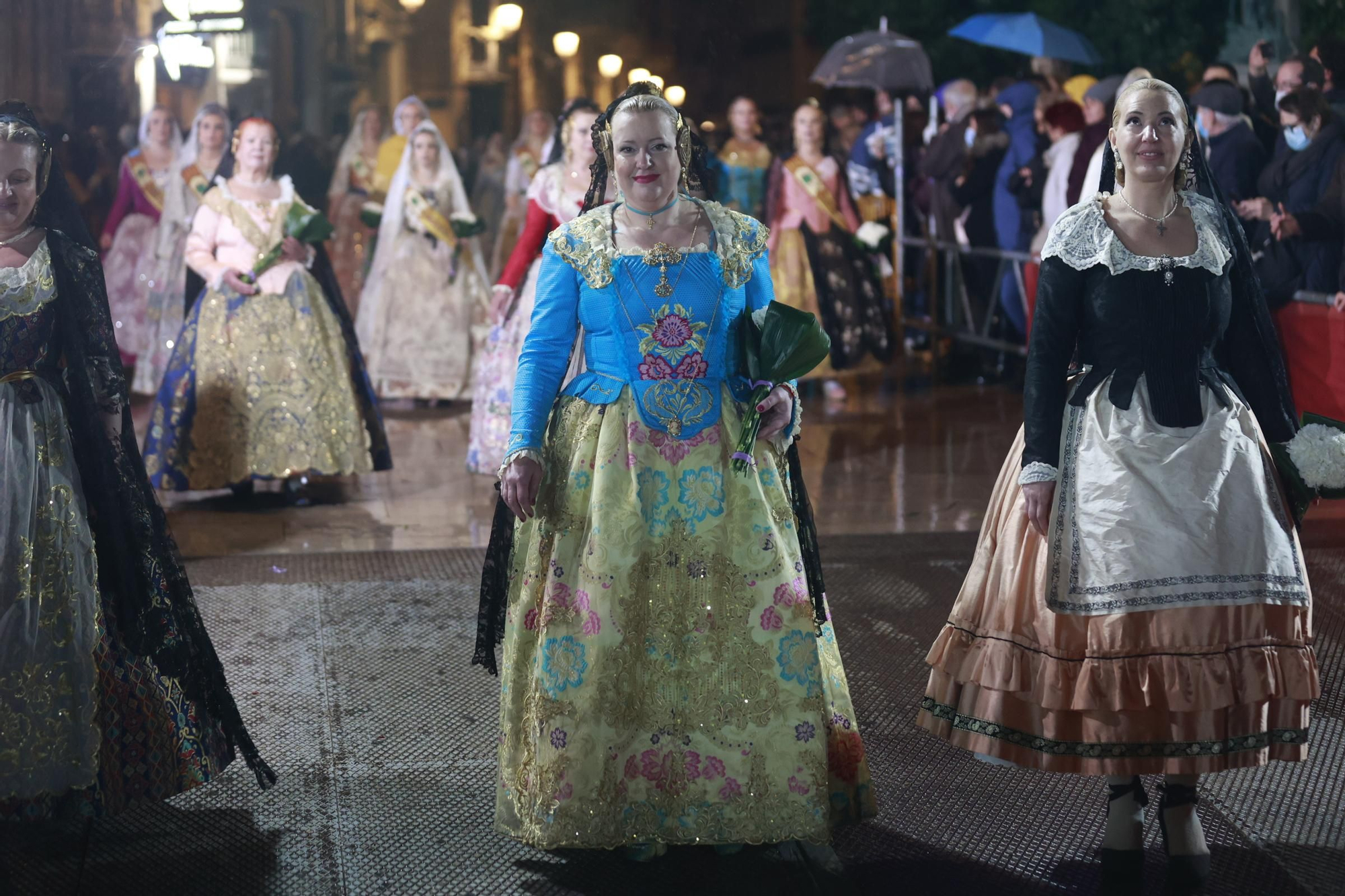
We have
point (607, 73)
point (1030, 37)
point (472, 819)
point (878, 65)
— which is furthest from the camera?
point (607, 73)

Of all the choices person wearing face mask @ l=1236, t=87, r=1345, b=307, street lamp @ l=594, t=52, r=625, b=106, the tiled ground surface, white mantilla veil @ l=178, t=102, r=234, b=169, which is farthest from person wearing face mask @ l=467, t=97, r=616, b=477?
street lamp @ l=594, t=52, r=625, b=106

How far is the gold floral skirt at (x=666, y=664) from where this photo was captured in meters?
2.98

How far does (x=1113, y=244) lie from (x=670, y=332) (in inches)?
35.5

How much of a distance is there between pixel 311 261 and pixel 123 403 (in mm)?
3399

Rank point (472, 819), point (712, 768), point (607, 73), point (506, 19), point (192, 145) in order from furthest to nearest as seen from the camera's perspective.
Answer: point (607, 73) < point (506, 19) < point (192, 145) < point (472, 819) < point (712, 768)

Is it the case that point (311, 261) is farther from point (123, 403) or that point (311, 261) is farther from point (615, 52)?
point (615, 52)

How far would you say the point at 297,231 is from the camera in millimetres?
6434

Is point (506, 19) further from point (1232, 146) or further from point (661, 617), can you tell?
point (661, 617)

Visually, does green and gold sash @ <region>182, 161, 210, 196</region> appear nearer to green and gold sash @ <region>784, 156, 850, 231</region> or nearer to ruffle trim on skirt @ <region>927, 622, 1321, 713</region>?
green and gold sash @ <region>784, 156, 850, 231</region>

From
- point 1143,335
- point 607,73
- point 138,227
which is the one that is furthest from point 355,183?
point 1143,335

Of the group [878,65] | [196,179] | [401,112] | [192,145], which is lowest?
[196,179]

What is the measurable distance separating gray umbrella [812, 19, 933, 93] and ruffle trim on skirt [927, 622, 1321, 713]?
26.9 ft

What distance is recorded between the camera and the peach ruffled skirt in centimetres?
291

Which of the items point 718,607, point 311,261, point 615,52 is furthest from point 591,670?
point 615,52
